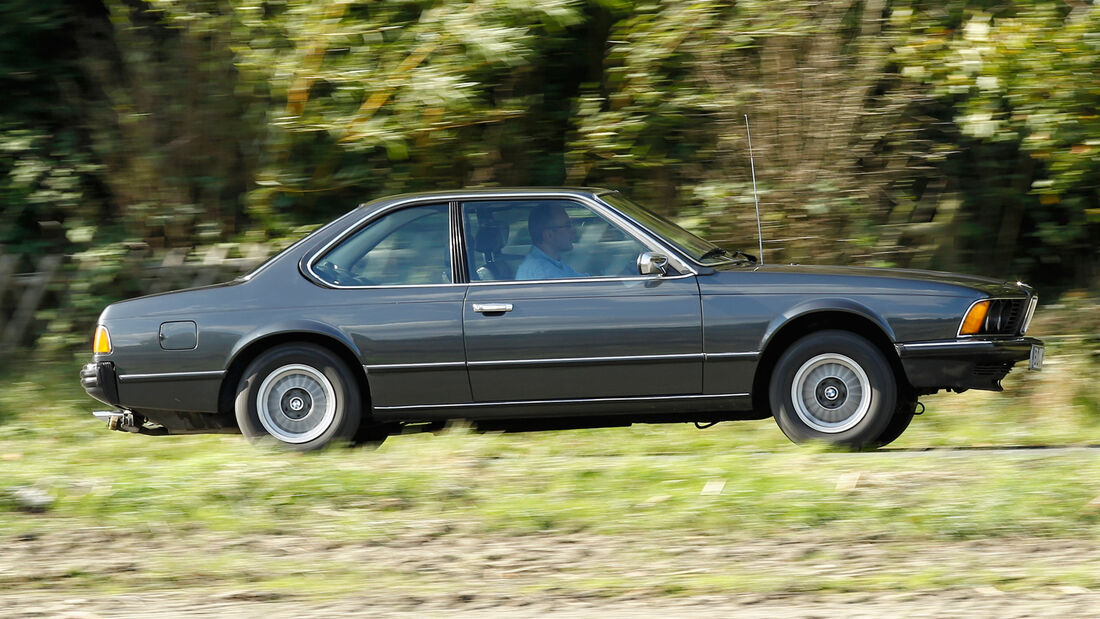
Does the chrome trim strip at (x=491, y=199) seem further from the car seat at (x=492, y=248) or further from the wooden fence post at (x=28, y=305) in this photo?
the wooden fence post at (x=28, y=305)

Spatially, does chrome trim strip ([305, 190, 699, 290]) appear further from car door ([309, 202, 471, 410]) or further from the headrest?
the headrest

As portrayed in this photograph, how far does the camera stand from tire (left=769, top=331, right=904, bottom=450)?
6.63 m

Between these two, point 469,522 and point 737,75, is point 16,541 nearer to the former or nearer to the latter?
point 469,522

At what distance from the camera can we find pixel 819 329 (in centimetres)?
678

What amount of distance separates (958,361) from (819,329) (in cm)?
73

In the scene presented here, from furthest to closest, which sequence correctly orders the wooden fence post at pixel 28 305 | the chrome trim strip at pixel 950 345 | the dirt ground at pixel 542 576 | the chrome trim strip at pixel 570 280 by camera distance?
the wooden fence post at pixel 28 305 < the chrome trim strip at pixel 570 280 < the chrome trim strip at pixel 950 345 < the dirt ground at pixel 542 576

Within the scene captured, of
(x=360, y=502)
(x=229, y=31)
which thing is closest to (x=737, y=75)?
(x=229, y=31)

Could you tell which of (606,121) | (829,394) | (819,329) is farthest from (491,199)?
(606,121)

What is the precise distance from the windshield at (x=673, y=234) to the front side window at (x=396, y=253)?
0.95 meters

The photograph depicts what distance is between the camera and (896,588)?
4.39m

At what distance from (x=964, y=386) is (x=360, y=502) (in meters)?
3.19

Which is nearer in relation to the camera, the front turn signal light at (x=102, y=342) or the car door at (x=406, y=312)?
the car door at (x=406, y=312)

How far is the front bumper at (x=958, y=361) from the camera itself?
6504 millimetres

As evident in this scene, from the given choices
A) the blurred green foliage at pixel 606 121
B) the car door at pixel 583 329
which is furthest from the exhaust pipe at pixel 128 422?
the blurred green foliage at pixel 606 121
